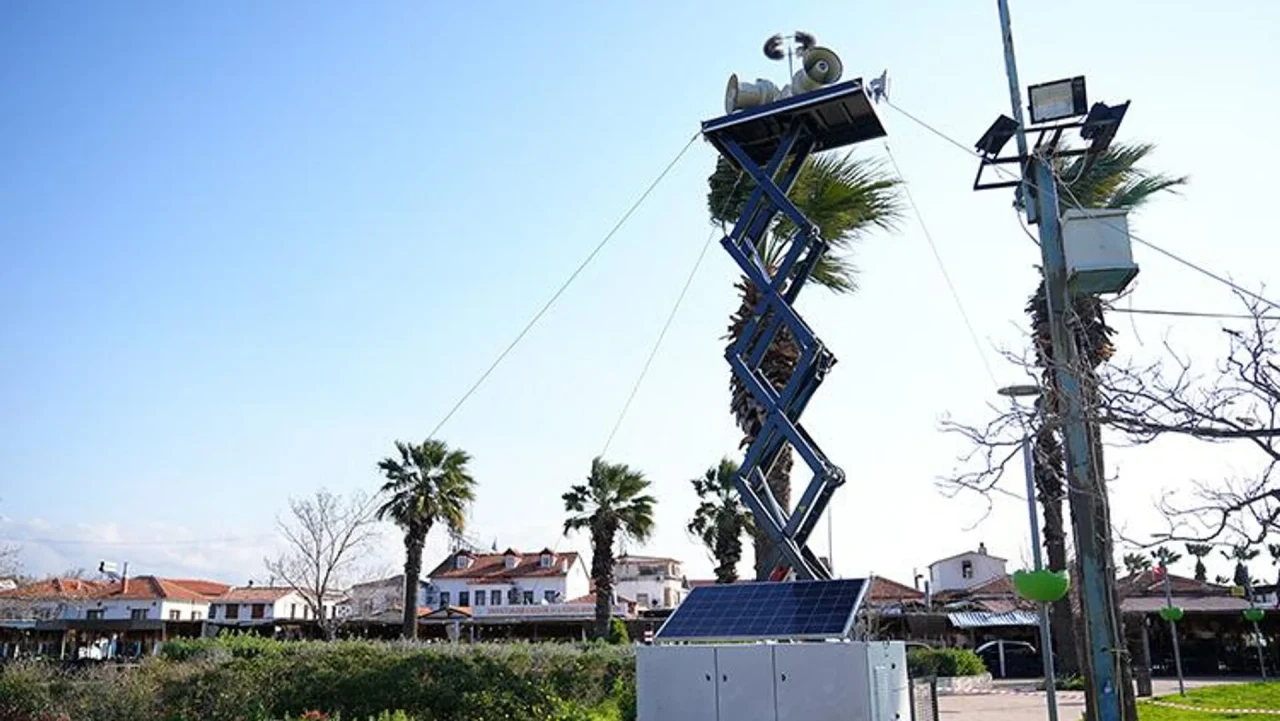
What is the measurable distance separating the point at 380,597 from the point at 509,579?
33.8 feet

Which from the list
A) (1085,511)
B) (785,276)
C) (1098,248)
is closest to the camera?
(1085,511)

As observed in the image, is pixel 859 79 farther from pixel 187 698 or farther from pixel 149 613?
pixel 149 613

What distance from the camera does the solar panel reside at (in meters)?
9.41

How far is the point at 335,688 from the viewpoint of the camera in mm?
16516

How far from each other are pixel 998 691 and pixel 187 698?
25232 millimetres

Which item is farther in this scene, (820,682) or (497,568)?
(497,568)

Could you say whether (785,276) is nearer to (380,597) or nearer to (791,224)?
(791,224)

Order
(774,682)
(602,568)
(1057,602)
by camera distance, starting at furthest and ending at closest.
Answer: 1. (602,568)
2. (1057,602)
3. (774,682)

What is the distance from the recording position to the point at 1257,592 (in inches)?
1678

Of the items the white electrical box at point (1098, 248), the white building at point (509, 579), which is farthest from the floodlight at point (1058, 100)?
the white building at point (509, 579)

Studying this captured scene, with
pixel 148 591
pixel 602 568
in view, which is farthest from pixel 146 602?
pixel 602 568

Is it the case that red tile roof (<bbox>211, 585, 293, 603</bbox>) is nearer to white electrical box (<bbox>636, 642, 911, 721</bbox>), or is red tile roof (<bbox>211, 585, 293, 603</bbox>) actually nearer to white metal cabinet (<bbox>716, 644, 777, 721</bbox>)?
white electrical box (<bbox>636, 642, 911, 721</bbox>)

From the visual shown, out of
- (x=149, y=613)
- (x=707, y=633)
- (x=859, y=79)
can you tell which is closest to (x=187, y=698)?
(x=707, y=633)

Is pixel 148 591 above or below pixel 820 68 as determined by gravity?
below
